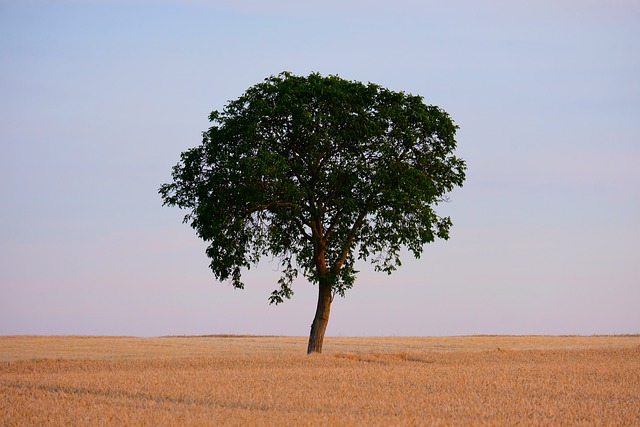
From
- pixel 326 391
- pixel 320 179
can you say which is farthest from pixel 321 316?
pixel 326 391

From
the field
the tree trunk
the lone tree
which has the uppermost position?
the lone tree

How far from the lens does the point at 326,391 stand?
24.7 metres

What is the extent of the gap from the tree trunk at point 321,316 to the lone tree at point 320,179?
51 millimetres

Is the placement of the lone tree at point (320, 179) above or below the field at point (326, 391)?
above

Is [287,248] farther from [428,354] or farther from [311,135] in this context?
[428,354]

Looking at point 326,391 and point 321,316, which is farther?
point 321,316

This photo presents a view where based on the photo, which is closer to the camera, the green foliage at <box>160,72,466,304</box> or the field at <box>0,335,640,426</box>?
the field at <box>0,335,640,426</box>

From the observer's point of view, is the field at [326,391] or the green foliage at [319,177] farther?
the green foliage at [319,177]

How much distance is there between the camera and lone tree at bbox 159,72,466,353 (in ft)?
132

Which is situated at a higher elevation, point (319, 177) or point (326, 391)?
point (319, 177)

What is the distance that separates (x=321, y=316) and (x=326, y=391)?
18063mm

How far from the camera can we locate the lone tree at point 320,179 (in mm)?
40188

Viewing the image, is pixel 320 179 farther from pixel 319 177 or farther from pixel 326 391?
pixel 326 391

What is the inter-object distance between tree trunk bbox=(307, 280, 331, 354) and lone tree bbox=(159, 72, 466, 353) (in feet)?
0.17
